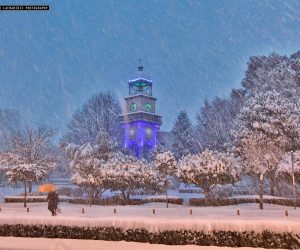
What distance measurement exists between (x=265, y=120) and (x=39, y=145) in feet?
101

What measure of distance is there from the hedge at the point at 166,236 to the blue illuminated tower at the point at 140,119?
60.0 meters

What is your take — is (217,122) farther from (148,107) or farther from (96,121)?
(96,121)

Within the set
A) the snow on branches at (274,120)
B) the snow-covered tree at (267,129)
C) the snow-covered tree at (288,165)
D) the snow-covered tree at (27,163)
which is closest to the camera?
the snow-covered tree at (288,165)

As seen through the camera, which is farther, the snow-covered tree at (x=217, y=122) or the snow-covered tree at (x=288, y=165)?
the snow-covered tree at (x=217, y=122)

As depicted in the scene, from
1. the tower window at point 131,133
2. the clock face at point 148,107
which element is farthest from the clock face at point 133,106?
the tower window at point 131,133

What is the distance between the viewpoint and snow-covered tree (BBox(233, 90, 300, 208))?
35.5 metres

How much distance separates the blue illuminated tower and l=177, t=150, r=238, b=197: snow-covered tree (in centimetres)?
4094

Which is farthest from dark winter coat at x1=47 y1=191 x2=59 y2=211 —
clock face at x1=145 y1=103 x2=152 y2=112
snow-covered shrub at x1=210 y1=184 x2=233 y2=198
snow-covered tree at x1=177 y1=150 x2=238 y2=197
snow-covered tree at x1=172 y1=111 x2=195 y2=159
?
clock face at x1=145 y1=103 x2=152 y2=112

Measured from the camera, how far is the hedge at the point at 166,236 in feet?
43.8

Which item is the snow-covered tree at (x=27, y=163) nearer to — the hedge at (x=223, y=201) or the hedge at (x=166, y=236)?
the hedge at (x=223, y=201)

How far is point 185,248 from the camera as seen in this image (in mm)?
13617

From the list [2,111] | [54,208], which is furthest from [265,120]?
[2,111]

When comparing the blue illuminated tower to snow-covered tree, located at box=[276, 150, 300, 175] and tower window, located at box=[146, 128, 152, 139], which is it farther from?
snow-covered tree, located at box=[276, 150, 300, 175]

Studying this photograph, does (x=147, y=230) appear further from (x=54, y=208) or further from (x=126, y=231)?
(x=54, y=208)
